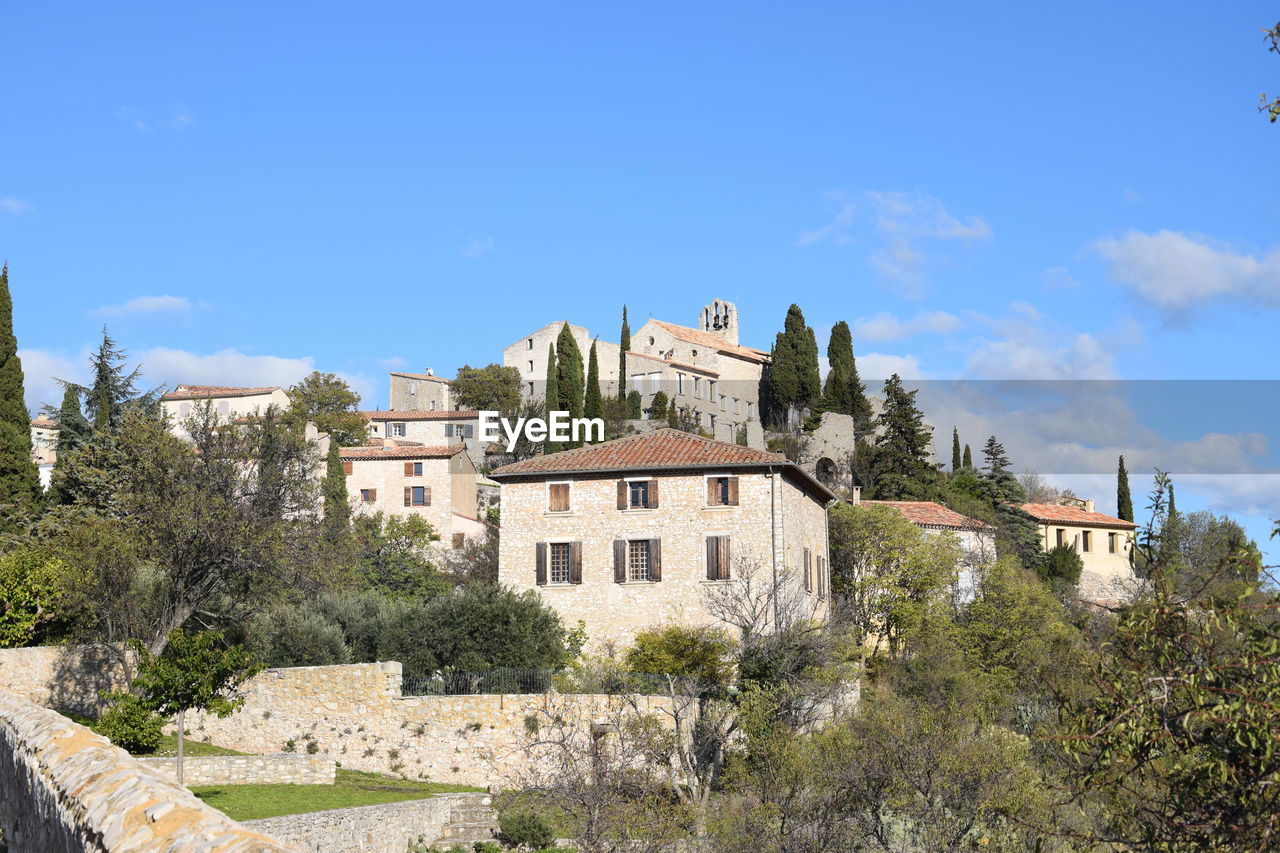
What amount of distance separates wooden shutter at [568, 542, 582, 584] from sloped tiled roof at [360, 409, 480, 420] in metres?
48.0

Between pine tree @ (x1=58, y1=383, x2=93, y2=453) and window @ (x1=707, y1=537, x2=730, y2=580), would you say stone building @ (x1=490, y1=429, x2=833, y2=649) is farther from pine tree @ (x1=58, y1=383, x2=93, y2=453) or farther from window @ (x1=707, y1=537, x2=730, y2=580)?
pine tree @ (x1=58, y1=383, x2=93, y2=453)

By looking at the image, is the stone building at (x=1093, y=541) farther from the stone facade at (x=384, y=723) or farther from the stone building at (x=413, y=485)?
the stone facade at (x=384, y=723)

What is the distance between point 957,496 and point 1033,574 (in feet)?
37.2

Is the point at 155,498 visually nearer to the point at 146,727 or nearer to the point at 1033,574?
the point at 146,727

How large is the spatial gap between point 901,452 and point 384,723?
4739 cm

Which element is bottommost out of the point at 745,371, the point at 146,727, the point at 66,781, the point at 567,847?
the point at 567,847

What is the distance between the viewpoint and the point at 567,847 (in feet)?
90.1

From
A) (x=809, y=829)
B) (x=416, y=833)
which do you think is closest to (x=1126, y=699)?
(x=809, y=829)

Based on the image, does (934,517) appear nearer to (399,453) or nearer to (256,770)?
(399,453)

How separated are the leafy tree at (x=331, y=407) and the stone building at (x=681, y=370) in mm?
15164

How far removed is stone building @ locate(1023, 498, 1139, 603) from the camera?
72.3 meters

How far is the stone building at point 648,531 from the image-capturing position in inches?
1591

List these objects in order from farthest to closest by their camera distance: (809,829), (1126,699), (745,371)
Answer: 1. (745,371)
2. (809,829)
3. (1126,699)

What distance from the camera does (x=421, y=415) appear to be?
3551 inches
